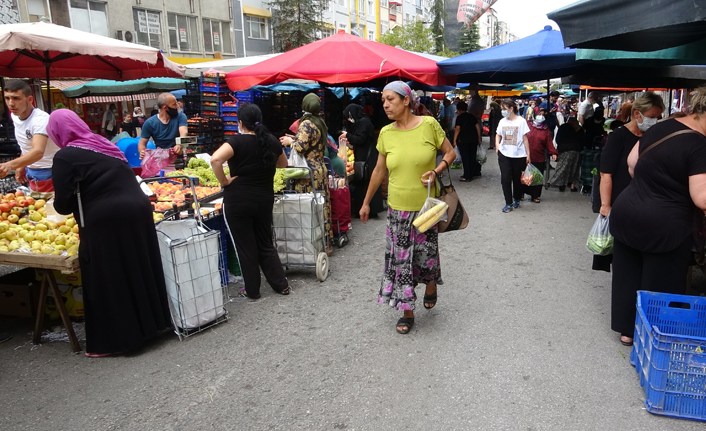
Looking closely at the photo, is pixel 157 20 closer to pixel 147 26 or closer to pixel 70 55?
pixel 147 26

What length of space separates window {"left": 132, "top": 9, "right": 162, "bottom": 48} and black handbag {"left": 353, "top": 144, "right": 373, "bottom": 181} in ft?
64.5

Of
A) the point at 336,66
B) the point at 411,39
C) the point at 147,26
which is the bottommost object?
the point at 336,66

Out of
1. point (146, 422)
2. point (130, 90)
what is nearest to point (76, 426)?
point (146, 422)

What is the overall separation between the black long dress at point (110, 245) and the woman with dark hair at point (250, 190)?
93 centimetres

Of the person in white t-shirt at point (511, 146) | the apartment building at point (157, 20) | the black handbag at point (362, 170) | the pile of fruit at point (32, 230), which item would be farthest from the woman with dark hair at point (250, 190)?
the apartment building at point (157, 20)

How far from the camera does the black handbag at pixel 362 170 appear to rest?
7.92m

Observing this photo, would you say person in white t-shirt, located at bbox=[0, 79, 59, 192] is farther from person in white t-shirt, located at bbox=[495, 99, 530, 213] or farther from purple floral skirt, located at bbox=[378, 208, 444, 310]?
person in white t-shirt, located at bbox=[495, 99, 530, 213]

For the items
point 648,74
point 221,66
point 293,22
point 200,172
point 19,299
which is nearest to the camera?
point 19,299

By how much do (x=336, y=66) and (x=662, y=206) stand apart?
19.1ft

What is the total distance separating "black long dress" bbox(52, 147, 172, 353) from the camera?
3760 mm

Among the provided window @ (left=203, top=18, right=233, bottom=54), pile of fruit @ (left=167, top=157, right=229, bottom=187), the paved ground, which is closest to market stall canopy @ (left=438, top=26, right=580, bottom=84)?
the paved ground

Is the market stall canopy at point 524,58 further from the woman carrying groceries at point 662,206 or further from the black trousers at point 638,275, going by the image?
the black trousers at point 638,275

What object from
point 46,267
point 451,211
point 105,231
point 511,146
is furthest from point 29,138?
point 511,146

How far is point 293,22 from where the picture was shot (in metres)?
32.3
